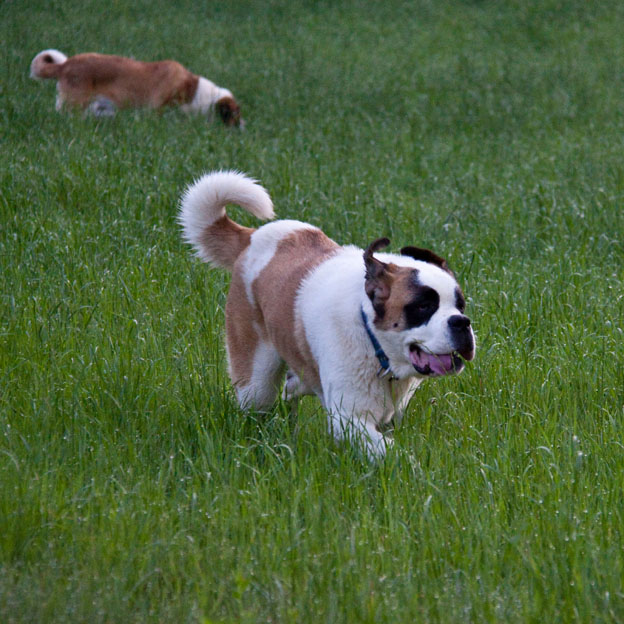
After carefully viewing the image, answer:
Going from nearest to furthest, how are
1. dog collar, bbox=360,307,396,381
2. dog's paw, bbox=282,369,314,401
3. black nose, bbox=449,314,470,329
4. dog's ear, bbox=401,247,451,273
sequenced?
black nose, bbox=449,314,470,329 < dog collar, bbox=360,307,396,381 < dog's ear, bbox=401,247,451,273 < dog's paw, bbox=282,369,314,401

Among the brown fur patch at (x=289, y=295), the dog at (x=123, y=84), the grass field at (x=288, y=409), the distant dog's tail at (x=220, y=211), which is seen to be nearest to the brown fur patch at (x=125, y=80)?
the dog at (x=123, y=84)

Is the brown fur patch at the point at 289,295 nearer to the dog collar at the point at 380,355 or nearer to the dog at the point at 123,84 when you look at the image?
the dog collar at the point at 380,355

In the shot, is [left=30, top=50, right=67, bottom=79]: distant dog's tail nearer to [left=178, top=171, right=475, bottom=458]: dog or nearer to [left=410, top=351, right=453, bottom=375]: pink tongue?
[left=178, top=171, right=475, bottom=458]: dog

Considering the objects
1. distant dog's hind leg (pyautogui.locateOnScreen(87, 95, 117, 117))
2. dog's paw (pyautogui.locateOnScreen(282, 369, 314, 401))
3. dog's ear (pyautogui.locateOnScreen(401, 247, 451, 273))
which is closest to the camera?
dog's ear (pyautogui.locateOnScreen(401, 247, 451, 273))

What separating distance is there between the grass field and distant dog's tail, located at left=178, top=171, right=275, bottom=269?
0.54 metres

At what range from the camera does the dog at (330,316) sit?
3748mm

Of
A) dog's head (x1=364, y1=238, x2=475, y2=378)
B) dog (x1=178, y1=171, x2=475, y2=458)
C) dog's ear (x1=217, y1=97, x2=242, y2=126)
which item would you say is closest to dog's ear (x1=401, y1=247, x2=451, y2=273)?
dog (x1=178, y1=171, x2=475, y2=458)

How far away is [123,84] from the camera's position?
1235cm

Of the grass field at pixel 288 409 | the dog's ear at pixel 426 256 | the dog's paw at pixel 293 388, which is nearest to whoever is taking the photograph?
the grass field at pixel 288 409

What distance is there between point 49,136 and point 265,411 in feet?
19.3

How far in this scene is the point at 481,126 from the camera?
13000mm

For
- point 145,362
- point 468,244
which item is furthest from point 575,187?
point 145,362

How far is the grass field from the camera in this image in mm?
2900

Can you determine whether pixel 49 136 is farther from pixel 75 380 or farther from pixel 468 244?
pixel 75 380
